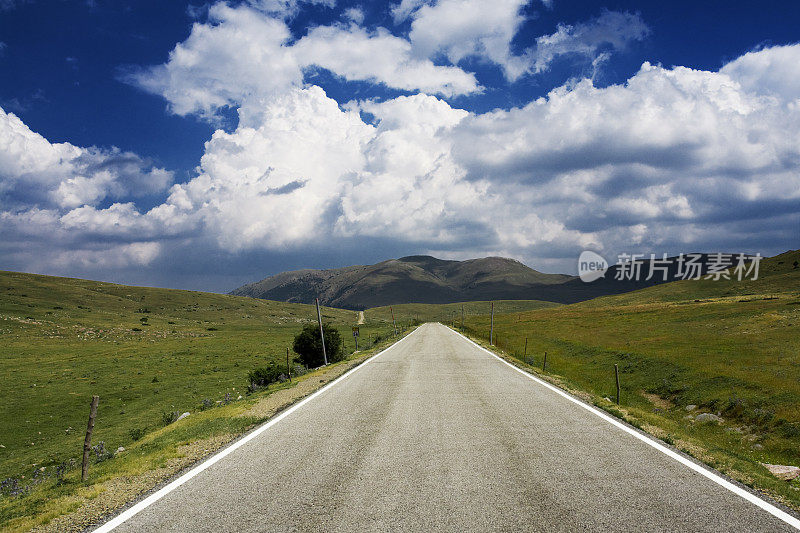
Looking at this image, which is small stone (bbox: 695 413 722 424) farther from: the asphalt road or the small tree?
the small tree

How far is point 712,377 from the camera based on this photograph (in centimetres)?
2370

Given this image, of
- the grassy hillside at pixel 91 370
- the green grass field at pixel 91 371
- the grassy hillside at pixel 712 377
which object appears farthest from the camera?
the grassy hillside at pixel 91 370

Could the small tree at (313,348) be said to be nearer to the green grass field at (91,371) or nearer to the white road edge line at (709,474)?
the green grass field at (91,371)

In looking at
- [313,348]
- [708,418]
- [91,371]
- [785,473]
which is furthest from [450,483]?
[91,371]

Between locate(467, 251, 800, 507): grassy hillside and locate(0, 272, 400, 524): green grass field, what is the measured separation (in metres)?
19.7

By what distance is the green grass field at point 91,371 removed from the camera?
2200 centimetres

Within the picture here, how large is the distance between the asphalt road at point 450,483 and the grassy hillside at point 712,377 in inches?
63.2

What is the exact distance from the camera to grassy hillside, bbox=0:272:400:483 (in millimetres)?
22516

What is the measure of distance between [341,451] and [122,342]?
7270 centimetres

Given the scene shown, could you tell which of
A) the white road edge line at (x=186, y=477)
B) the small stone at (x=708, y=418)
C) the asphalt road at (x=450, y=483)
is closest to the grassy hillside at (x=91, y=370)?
the white road edge line at (x=186, y=477)

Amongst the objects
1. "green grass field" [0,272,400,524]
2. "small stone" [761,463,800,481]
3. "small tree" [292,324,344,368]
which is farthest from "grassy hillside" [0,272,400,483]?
"small stone" [761,463,800,481]

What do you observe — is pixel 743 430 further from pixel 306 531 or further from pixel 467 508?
pixel 306 531

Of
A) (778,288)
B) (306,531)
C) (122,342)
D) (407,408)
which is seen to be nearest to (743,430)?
(407,408)

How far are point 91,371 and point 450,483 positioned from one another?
47638mm
